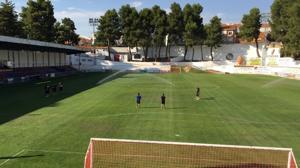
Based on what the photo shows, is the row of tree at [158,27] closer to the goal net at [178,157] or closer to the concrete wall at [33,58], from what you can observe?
the concrete wall at [33,58]

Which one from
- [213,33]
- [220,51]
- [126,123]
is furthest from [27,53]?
[220,51]

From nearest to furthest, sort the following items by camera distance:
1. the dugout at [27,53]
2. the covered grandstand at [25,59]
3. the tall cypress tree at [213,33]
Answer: the dugout at [27,53], the covered grandstand at [25,59], the tall cypress tree at [213,33]

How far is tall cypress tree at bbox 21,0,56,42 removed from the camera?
101062mm

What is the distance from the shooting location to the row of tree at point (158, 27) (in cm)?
12294

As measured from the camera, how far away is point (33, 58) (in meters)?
87.6

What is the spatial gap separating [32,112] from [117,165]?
1869 centimetres

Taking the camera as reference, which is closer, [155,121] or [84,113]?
[155,121]

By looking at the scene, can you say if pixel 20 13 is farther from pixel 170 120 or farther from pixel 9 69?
pixel 170 120

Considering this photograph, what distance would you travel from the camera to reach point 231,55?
4909 inches

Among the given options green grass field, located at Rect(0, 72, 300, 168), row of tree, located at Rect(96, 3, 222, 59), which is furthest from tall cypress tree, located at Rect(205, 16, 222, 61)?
green grass field, located at Rect(0, 72, 300, 168)

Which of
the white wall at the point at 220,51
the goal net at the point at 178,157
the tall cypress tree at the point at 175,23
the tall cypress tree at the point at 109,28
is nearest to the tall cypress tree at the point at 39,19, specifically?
the tall cypress tree at the point at 109,28

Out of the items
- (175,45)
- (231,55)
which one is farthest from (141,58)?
(231,55)

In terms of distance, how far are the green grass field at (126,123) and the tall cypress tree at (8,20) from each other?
51.8m

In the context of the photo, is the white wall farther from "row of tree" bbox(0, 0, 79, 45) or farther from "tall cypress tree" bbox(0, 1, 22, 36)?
"tall cypress tree" bbox(0, 1, 22, 36)
